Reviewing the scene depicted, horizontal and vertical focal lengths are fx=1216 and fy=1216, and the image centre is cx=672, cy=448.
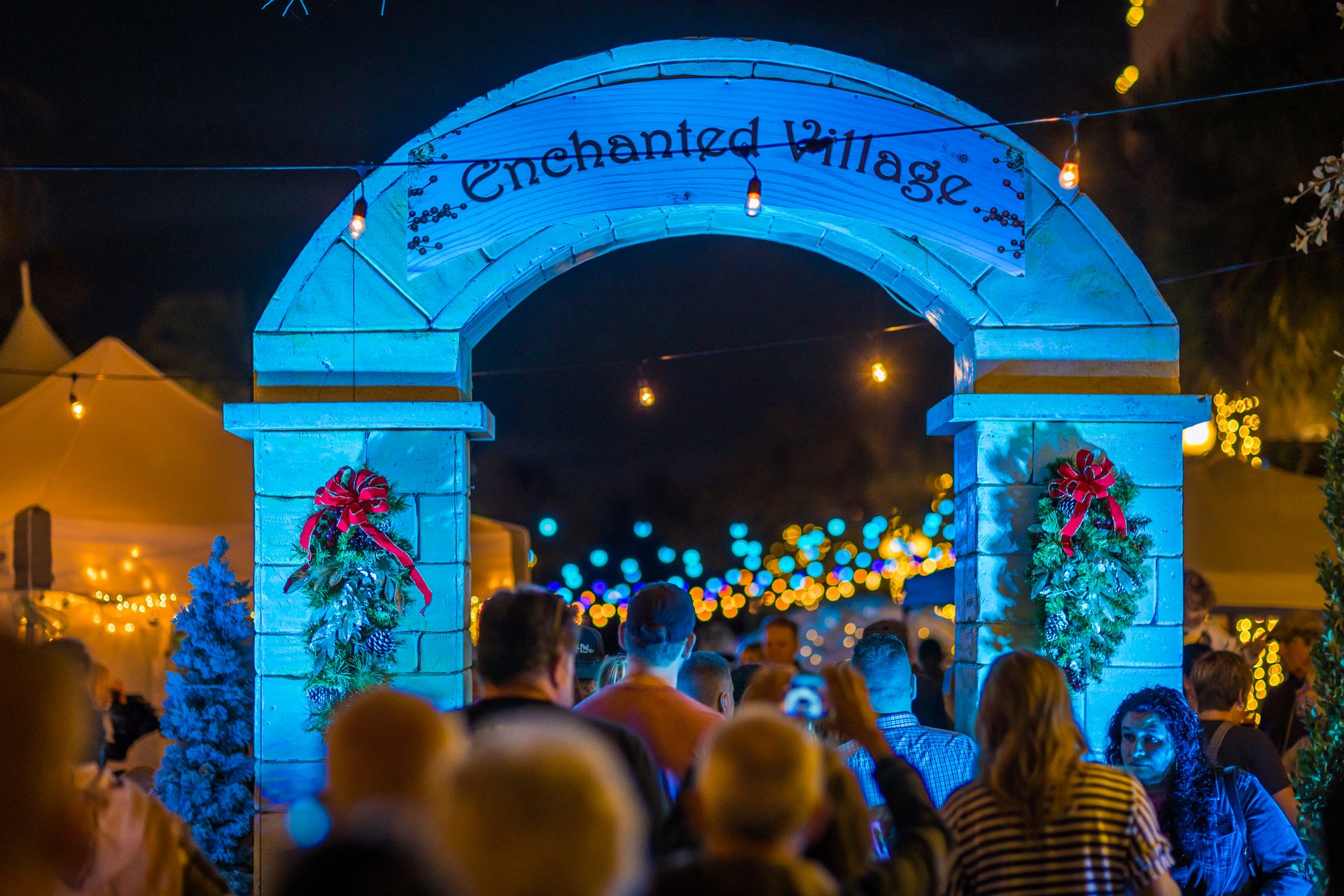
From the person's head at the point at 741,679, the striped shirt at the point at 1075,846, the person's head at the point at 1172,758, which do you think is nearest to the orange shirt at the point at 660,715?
the striped shirt at the point at 1075,846

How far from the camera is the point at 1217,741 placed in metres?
4.89

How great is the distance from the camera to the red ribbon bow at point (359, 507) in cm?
618

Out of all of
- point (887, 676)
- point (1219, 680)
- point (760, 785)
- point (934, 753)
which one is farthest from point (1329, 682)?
point (760, 785)

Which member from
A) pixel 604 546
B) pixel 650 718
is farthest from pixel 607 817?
pixel 604 546

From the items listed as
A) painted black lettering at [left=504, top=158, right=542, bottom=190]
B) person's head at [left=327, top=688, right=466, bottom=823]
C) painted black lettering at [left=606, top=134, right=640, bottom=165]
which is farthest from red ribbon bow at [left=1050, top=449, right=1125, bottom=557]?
person's head at [left=327, top=688, right=466, bottom=823]

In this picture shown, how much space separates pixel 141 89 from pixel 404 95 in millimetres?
3754

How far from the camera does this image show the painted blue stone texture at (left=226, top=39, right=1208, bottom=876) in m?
6.31

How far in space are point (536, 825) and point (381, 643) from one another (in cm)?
480

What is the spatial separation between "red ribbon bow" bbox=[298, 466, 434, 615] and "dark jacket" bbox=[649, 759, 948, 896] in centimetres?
374

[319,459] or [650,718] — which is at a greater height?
[319,459]

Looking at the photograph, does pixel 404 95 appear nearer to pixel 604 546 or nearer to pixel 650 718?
pixel 604 546

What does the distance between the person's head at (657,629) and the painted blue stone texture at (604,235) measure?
2532 millimetres

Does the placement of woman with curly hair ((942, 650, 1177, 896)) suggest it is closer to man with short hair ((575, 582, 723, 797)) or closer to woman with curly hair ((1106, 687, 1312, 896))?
man with short hair ((575, 582, 723, 797))

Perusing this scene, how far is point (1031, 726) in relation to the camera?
2.97 m
